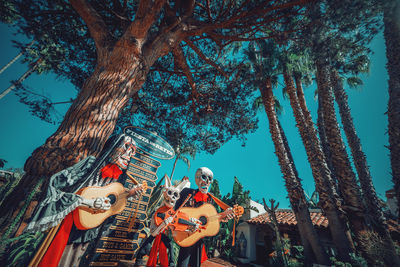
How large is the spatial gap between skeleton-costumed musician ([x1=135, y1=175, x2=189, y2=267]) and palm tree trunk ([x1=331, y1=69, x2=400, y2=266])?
586 cm

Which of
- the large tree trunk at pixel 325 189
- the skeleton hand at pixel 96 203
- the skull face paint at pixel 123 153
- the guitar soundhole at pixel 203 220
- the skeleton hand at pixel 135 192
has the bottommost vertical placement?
the skeleton hand at pixel 96 203

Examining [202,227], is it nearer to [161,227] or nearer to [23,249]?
[161,227]

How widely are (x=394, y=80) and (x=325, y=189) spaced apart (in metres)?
4.05

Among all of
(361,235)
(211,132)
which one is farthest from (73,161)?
(361,235)

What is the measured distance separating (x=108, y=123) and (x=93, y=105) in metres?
0.33

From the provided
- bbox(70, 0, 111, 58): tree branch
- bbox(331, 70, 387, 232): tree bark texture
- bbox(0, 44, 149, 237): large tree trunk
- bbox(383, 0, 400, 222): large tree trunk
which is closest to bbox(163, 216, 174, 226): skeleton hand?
bbox(0, 44, 149, 237): large tree trunk

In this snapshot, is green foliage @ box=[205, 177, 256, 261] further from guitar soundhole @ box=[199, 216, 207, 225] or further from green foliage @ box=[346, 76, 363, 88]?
green foliage @ box=[346, 76, 363, 88]

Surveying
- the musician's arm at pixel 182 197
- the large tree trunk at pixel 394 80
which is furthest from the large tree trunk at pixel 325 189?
the musician's arm at pixel 182 197

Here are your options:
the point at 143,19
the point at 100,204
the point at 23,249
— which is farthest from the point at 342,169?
the point at 23,249

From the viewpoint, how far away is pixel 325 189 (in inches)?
243

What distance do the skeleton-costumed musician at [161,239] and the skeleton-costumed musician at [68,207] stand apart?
0.88 meters

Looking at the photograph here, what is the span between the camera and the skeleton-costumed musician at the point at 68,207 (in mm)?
1596

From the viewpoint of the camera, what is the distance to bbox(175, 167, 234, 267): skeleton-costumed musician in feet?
9.34

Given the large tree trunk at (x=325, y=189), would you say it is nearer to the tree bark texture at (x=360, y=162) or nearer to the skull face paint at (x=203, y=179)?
the tree bark texture at (x=360, y=162)
